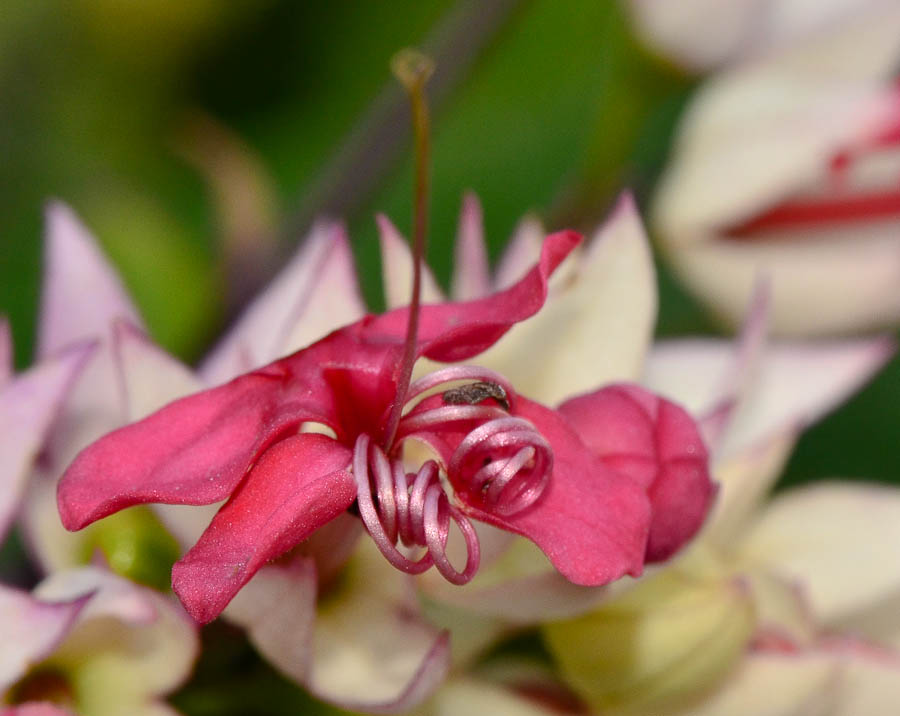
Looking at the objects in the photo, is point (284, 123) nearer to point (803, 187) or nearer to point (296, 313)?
point (803, 187)

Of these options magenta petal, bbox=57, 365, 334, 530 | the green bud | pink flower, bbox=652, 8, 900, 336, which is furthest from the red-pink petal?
pink flower, bbox=652, 8, 900, 336

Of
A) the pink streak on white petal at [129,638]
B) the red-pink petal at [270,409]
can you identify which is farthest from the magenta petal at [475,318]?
the pink streak on white petal at [129,638]

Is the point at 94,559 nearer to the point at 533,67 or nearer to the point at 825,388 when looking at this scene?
the point at 825,388

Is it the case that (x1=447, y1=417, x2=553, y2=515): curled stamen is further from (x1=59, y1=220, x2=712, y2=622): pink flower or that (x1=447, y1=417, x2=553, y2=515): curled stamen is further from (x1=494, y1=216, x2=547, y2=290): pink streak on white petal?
(x1=494, y1=216, x2=547, y2=290): pink streak on white petal

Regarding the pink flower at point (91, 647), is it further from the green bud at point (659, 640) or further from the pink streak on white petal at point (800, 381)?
the pink streak on white petal at point (800, 381)

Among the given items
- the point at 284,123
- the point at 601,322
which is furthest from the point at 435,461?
the point at 284,123

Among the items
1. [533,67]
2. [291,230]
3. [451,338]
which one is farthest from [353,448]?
[533,67]
